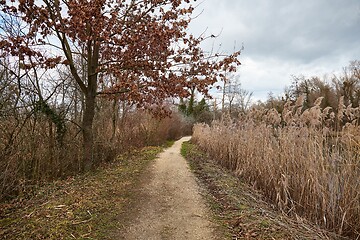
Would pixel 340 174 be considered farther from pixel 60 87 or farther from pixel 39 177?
pixel 60 87

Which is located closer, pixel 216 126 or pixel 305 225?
pixel 305 225

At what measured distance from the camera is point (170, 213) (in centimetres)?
386

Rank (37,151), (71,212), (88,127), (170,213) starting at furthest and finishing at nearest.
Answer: (88,127) < (37,151) < (170,213) < (71,212)

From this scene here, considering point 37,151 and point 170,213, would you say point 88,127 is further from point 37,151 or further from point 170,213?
point 170,213

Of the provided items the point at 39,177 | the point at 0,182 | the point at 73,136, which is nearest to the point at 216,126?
the point at 73,136

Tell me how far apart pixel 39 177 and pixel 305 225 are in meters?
5.81

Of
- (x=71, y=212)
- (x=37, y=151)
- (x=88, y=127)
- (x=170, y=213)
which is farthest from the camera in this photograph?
(x=88, y=127)

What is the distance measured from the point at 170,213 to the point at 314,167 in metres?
Result: 2.22

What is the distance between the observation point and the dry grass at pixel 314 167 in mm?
3205

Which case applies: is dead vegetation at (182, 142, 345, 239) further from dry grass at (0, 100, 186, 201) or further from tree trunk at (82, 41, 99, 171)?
dry grass at (0, 100, 186, 201)

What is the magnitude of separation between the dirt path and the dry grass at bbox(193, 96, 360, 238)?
1306 millimetres

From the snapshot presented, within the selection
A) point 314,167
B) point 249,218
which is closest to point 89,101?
point 249,218

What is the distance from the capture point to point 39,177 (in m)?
6.12

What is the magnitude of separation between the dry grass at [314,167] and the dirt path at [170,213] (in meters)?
1.31
